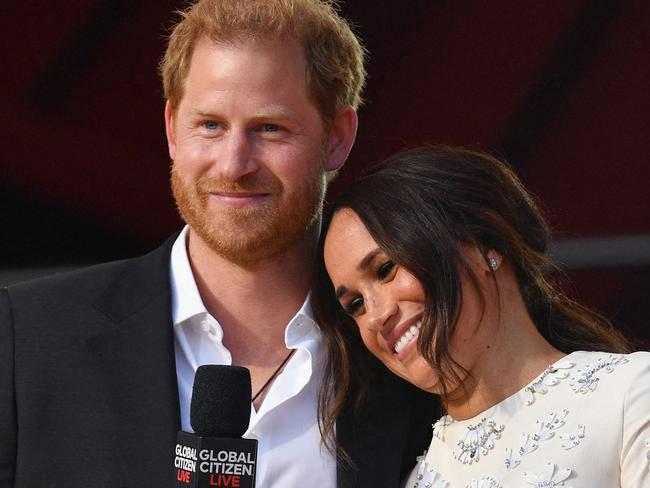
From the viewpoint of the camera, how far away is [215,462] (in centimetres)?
191

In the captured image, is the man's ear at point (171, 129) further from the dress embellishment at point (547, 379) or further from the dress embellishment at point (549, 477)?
the dress embellishment at point (549, 477)

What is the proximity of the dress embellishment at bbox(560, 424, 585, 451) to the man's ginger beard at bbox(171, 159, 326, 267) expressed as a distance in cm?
88

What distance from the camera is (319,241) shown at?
300cm

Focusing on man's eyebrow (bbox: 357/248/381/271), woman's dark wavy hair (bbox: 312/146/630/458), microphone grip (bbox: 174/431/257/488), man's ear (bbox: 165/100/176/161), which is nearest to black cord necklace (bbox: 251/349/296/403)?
woman's dark wavy hair (bbox: 312/146/630/458)

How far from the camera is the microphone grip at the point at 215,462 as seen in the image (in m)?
1.90

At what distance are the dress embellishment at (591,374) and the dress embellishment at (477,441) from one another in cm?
19

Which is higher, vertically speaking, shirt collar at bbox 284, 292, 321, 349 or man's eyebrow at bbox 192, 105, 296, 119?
man's eyebrow at bbox 192, 105, 296, 119

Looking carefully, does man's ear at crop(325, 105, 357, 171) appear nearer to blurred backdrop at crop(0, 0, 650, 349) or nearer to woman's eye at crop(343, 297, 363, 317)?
woman's eye at crop(343, 297, 363, 317)

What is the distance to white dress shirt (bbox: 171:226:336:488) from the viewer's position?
2764 millimetres

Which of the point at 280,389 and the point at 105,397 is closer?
the point at 105,397

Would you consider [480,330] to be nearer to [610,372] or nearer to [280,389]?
[610,372]

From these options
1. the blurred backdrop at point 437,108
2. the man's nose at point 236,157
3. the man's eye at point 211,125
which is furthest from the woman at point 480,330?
the blurred backdrop at point 437,108

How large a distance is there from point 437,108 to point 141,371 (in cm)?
168

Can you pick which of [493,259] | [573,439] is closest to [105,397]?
[493,259]
